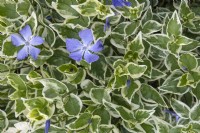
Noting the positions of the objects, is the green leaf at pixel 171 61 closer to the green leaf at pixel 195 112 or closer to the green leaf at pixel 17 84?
the green leaf at pixel 195 112

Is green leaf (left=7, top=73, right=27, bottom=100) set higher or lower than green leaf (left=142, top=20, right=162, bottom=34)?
lower

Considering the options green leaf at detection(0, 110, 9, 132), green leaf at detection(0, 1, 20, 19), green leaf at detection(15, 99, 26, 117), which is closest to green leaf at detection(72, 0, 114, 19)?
green leaf at detection(0, 1, 20, 19)

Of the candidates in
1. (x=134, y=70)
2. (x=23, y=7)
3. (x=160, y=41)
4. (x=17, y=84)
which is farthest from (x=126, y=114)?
(x=23, y=7)

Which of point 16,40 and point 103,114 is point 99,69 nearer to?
point 103,114

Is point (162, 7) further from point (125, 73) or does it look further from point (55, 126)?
point (55, 126)

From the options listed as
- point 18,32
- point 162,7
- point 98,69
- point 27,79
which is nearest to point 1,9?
point 18,32

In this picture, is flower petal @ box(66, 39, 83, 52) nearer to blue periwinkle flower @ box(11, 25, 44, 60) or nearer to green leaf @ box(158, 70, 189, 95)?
blue periwinkle flower @ box(11, 25, 44, 60)
